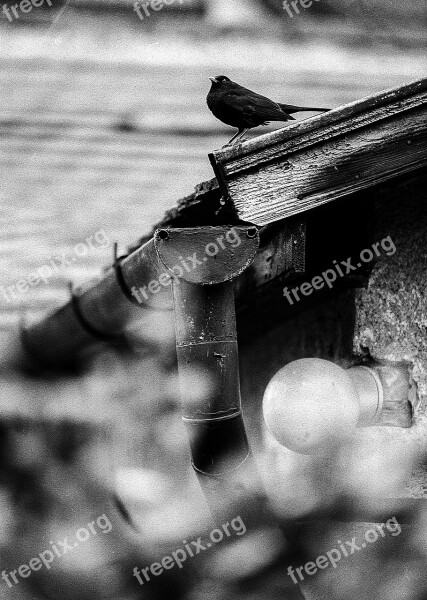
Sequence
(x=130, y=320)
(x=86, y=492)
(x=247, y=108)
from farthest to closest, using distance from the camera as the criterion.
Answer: (x=86, y=492), (x=130, y=320), (x=247, y=108)

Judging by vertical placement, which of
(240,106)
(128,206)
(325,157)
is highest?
(240,106)

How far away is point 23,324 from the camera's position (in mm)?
4492

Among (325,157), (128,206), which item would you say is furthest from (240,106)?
(128,206)

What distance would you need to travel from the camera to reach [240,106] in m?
2.38

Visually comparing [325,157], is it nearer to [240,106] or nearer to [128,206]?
[240,106]

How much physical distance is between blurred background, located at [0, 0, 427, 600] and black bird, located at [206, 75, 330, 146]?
0.24 ft

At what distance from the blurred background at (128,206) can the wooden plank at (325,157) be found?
137 mm

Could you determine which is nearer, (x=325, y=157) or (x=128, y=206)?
(x=325, y=157)

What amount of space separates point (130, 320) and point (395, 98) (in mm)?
1606

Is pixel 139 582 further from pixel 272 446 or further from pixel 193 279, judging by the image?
pixel 193 279

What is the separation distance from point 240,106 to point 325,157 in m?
0.27

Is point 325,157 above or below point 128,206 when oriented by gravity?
above

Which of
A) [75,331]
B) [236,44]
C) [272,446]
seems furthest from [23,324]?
[236,44]

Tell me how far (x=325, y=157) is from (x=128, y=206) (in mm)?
1457
